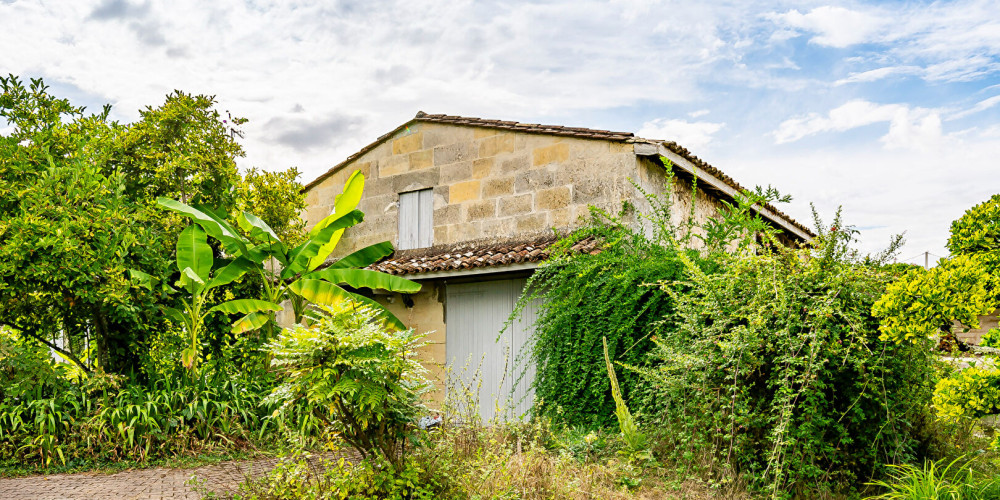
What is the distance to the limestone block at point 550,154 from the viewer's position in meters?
10.5

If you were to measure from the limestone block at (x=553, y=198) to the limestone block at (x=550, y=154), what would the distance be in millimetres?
463

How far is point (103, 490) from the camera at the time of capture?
5918 mm

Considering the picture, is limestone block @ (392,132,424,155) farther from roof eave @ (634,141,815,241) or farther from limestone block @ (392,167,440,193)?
roof eave @ (634,141,815,241)

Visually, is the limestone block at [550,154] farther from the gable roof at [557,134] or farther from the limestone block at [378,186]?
the limestone block at [378,186]

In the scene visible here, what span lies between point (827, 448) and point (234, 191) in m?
8.73

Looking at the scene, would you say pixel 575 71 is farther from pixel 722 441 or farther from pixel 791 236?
pixel 791 236

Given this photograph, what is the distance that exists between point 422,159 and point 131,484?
7.43 metres

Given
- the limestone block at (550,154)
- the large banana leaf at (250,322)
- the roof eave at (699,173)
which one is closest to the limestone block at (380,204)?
the limestone block at (550,154)

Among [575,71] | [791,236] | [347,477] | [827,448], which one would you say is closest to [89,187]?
[347,477]

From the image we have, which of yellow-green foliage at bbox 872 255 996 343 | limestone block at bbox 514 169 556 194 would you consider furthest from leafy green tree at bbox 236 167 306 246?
yellow-green foliage at bbox 872 255 996 343

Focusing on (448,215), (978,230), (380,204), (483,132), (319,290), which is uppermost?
(483,132)

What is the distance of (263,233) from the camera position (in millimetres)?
9664

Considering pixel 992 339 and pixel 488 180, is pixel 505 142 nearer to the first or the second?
pixel 488 180

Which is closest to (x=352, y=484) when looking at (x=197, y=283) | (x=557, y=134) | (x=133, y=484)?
(x=133, y=484)
